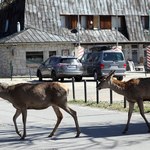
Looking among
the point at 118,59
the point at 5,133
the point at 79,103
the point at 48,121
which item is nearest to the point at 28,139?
the point at 5,133

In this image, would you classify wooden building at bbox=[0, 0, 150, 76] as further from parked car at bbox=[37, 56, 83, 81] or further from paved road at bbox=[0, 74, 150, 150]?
paved road at bbox=[0, 74, 150, 150]

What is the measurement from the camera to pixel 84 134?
1162 centimetres

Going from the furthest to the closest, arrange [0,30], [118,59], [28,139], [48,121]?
[0,30] → [118,59] → [48,121] → [28,139]

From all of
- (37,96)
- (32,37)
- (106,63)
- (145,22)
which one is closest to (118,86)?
(37,96)

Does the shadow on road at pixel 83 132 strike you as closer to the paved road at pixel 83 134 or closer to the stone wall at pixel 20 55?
the paved road at pixel 83 134

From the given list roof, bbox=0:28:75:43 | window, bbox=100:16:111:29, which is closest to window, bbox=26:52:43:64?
roof, bbox=0:28:75:43

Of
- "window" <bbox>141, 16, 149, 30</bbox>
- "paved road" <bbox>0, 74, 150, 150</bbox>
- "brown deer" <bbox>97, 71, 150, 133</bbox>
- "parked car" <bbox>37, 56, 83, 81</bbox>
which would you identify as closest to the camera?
"paved road" <bbox>0, 74, 150, 150</bbox>

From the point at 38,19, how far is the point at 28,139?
39.2m

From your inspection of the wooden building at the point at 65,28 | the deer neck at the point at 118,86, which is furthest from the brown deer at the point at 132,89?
the wooden building at the point at 65,28

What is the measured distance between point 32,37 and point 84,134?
34465 mm

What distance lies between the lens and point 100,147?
9906 mm

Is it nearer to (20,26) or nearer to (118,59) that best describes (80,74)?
(118,59)

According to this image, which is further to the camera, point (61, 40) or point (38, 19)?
point (38, 19)

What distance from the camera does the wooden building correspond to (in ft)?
148
